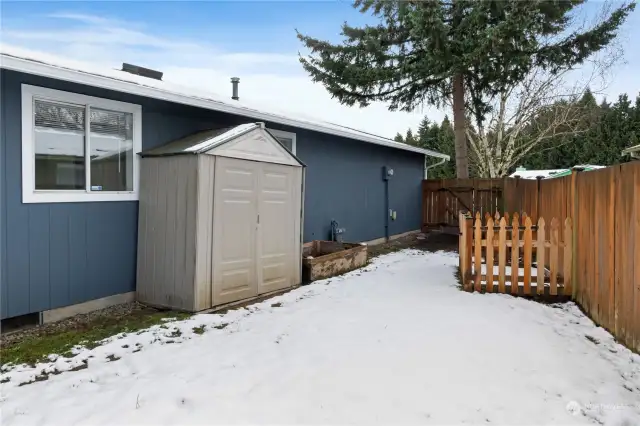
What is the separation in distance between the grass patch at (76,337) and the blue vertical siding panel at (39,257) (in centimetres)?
43

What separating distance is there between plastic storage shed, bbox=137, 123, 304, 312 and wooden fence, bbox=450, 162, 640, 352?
2658 mm

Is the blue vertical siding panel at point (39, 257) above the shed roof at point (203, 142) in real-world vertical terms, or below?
below

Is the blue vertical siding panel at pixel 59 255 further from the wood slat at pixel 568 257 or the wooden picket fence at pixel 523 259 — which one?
the wood slat at pixel 568 257

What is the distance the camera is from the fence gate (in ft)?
42.3

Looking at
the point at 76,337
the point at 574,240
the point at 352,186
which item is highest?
the point at 352,186

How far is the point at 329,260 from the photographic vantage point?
695 centimetres

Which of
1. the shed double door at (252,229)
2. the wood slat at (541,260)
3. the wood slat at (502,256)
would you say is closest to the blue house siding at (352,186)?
the shed double door at (252,229)

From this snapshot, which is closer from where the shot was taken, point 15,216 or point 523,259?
point 15,216

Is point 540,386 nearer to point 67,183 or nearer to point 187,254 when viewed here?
point 187,254

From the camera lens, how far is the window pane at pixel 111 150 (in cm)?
489

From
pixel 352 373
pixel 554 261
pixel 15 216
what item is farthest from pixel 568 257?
pixel 15 216

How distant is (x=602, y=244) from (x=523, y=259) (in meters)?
1.46

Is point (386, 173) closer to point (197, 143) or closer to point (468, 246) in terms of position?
point (468, 246)

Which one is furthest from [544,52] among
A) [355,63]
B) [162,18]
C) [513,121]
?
[162,18]
